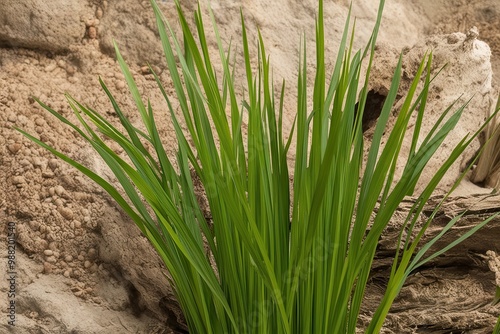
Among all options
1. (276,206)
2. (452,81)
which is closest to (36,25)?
(276,206)

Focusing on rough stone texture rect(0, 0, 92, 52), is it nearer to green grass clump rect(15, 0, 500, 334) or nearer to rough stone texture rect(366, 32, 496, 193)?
green grass clump rect(15, 0, 500, 334)

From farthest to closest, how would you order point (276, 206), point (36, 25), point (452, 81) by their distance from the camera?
point (452, 81), point (36, 25), point (276, 206)

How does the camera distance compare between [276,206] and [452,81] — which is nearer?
[276,206]

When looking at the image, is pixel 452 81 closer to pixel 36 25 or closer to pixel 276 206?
pixel 276 206

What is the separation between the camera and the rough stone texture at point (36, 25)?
2.03 metres

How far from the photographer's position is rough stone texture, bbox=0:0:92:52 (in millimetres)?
2025

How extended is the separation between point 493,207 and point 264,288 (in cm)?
67

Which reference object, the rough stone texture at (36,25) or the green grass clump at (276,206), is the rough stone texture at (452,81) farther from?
the rough stone texture at (36,25)

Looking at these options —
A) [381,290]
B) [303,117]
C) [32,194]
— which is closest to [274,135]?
[303,117]

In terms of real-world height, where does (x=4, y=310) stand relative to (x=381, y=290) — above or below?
below

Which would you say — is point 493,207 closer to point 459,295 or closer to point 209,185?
point 459,295

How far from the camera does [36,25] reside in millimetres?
2027

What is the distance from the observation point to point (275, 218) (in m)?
1.24

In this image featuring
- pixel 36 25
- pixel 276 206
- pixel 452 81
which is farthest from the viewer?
pixel 452 81
